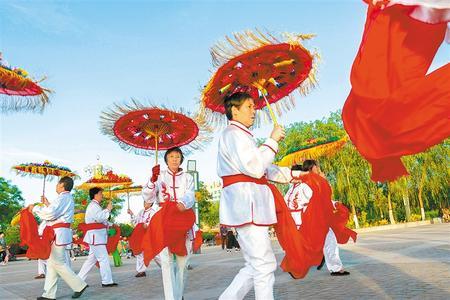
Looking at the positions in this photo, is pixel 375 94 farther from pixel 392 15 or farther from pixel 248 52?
pixel 248 52

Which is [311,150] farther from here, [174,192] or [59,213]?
[59,213]

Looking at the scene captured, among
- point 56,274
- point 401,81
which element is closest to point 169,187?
point 56,274

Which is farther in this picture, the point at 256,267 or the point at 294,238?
the point at 294,238

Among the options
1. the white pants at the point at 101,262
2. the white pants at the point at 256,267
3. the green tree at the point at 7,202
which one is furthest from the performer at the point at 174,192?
the green tree at the point at 7,202

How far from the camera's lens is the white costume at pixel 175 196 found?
553 cm

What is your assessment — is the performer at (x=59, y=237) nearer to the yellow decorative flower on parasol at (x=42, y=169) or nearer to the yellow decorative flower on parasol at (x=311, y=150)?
the yellow decorative flower on parasol at (x=311, y=150)

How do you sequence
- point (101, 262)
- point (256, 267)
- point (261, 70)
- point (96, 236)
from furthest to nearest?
point (96, 236) → point (101, 262) → point (261, 70) → point (256, 267)

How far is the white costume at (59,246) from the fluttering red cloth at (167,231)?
7.82 ft

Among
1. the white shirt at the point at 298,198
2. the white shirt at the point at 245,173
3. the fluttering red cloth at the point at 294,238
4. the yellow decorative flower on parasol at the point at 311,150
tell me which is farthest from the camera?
the yellow decorative flower on parasol at the point at 311,150

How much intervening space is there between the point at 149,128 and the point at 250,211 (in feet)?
15.2

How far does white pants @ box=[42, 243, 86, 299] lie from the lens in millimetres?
7160

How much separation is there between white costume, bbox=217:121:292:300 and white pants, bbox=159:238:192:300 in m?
A: 1.90

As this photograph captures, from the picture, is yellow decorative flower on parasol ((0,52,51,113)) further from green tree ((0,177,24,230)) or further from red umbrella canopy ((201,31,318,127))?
green tree ((0,177,24,230))

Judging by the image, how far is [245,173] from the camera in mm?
3609
